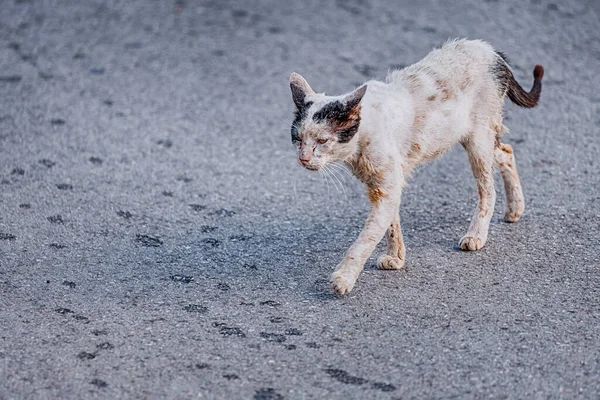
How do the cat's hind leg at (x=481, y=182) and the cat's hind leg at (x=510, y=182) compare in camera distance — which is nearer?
the cat's hind leg at (x=481, y=182)

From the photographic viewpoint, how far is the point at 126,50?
8.57 m

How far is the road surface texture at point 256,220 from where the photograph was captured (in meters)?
3.98

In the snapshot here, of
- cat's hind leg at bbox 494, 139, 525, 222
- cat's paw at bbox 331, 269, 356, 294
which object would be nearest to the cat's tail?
cat's hind leg at bbox 494, 139, 525, 222

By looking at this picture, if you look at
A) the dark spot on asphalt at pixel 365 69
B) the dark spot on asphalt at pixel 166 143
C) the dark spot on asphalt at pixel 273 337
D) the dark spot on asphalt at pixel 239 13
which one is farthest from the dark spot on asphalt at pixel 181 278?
the dark spot on asphalt at pixel 239 13

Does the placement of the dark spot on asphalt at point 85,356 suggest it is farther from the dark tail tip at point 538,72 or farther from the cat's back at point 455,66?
the dark tail tip at point 538,72

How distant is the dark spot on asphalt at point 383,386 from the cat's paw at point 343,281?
86cm

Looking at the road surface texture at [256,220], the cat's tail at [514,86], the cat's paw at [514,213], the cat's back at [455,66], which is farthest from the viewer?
the cat's paw at [514,213]

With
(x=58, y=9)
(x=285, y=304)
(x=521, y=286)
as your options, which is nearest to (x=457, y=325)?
(x=521, y=286)

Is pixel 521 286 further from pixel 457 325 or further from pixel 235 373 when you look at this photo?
pixel 235 373

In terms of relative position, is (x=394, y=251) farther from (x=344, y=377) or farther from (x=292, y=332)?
(x=344, y=377)

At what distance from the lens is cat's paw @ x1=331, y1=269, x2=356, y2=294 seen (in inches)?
181

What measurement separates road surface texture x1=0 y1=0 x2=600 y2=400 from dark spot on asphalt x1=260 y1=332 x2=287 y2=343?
0.05 ft

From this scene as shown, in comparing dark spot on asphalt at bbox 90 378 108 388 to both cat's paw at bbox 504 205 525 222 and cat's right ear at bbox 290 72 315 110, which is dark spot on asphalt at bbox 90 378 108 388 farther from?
cat's paw at bbox 504 205 525 222

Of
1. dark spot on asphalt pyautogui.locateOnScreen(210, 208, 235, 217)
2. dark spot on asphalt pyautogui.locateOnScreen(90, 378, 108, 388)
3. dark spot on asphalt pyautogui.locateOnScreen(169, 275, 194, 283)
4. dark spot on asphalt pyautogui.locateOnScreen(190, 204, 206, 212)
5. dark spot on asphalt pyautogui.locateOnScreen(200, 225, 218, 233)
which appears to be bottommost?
dark spot on asphalt pyautogui.locateOnScreen(190, 204, 206, 212)
